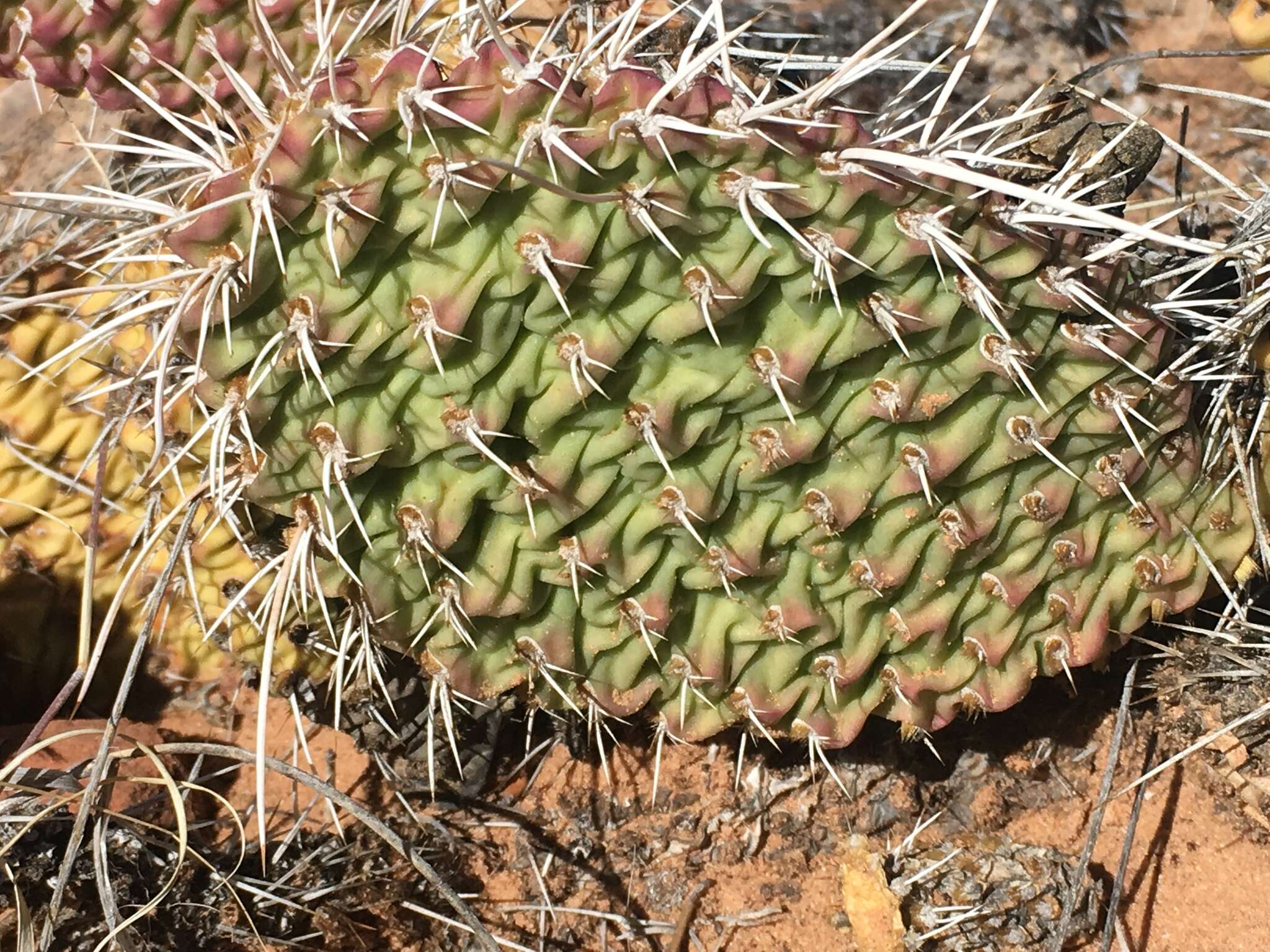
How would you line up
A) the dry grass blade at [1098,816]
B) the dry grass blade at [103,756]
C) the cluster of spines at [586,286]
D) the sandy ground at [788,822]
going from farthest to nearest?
the sandy ground at [788,822]
the dry grass blade at [1098,816]
the dry grass blade at [103,756]
the cluster of spines at [586,286]

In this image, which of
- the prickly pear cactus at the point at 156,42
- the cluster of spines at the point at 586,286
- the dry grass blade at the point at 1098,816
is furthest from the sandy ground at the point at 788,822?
the prickly pear cactus at the point at 156,42

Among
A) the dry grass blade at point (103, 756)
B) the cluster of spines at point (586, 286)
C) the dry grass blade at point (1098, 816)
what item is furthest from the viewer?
the dry grass blade at point (1098, 816)

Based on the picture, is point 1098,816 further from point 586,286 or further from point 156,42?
point 156,42

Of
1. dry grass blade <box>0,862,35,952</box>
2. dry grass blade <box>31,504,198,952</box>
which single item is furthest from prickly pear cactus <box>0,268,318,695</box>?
dry grass blade <box>0,862,35,952</box>

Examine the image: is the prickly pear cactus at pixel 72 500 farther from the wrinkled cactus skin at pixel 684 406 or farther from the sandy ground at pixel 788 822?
the wrinkled cactus skin at pixel 684 406

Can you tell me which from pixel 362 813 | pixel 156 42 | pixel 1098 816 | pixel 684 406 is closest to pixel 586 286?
pixel 684 406

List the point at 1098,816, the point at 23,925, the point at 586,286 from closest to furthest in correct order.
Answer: the point at 586,286
the point at 23,925
the point at 1098,816

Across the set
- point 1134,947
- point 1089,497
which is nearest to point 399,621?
point 1089,497
